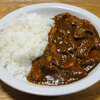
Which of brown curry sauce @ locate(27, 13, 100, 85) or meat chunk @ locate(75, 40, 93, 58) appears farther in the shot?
meat chunk @ locate(75, 40, 93, 58)

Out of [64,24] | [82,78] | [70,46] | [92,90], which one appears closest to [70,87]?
[82,78]

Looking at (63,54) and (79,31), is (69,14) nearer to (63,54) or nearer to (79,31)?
(79,31)

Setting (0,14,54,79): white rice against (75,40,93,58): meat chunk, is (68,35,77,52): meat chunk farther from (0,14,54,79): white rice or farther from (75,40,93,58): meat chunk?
(0,14,54,79): white rice

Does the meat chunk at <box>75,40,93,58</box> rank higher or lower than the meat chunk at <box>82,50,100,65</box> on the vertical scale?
higher

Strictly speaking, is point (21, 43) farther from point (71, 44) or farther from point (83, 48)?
point (83, 48)

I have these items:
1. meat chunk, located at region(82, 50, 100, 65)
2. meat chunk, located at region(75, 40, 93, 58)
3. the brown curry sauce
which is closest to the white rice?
the brown curry sauce

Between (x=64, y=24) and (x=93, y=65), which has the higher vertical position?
(x=64, y=24)

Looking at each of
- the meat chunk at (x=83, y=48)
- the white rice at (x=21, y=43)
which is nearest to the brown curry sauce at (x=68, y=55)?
the meat chunk at (x=83, y=48)
